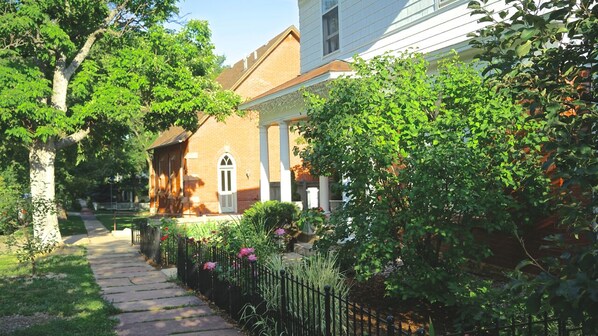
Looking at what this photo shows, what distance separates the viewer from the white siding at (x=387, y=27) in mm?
9336

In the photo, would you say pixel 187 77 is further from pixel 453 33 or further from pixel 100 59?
pixel 453 33

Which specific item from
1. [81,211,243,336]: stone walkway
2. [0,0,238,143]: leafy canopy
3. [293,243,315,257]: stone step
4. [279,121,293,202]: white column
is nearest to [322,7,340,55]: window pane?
[279,121,293,202]: white column

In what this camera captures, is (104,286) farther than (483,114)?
Yes

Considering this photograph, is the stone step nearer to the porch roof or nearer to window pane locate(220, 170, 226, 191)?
the porch roof

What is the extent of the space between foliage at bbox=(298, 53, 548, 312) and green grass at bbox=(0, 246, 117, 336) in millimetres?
3721

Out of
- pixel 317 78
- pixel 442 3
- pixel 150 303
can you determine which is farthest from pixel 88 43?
pixel 442 3

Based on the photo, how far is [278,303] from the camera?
6.15m

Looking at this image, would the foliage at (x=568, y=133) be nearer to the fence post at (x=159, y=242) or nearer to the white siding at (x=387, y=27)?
the white siding at (x=387, y=27)

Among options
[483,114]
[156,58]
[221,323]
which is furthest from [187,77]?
[483,114]

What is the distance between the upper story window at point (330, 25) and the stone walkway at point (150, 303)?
7338 millimetres

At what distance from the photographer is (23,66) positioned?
1540cm

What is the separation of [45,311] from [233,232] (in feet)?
11.2

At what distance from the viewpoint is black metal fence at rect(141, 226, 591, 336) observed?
4.79 meters

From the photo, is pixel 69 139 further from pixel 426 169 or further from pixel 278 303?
pixel 426 169
